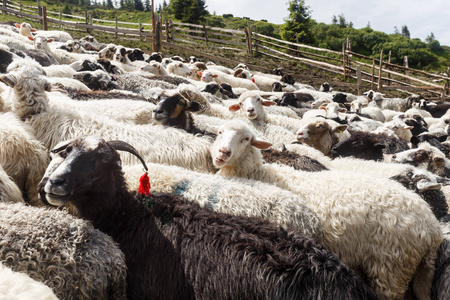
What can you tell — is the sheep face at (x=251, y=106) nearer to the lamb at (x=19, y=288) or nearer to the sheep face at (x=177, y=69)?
the lamb at (x=19, y=288)

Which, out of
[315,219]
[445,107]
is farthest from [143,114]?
[445,107]

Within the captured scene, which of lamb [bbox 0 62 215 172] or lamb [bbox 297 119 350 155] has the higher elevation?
lamb [bbox 0 62 215 172]

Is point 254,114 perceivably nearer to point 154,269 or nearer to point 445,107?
point 154,269

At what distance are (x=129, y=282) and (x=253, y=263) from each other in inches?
34.7

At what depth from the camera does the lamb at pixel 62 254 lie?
2297 mm

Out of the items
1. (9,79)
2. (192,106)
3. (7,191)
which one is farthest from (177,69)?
(7,191)

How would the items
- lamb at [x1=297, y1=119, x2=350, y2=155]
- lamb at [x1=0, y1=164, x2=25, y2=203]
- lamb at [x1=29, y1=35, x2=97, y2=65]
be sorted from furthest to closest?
1. lamb at [x1=29, y1=35, x2=97, y2=65]
2. lamb at [x1=297, y1=119, x2=350, y2=155]
3. lamb at [x1=0, y1=164, x2=25, y2=203]

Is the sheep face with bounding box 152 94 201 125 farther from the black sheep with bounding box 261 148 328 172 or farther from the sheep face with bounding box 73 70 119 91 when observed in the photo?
the sheep face with bounding box 73 70 119 91

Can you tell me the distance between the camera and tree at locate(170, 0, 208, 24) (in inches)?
1670

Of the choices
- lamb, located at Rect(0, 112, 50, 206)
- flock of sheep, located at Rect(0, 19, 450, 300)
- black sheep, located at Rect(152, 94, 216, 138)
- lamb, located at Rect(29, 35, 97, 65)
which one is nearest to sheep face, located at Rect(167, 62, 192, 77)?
lamb, located at Rect(29, 35, 97, 65)

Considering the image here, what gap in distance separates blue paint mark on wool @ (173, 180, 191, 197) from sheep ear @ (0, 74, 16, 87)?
2435mm

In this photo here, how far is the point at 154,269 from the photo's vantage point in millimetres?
2695

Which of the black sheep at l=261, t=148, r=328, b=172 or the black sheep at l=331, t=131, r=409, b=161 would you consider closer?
the black sheep at l=261, t=148, r=328, b=172

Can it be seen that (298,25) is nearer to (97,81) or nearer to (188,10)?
(188,10)
